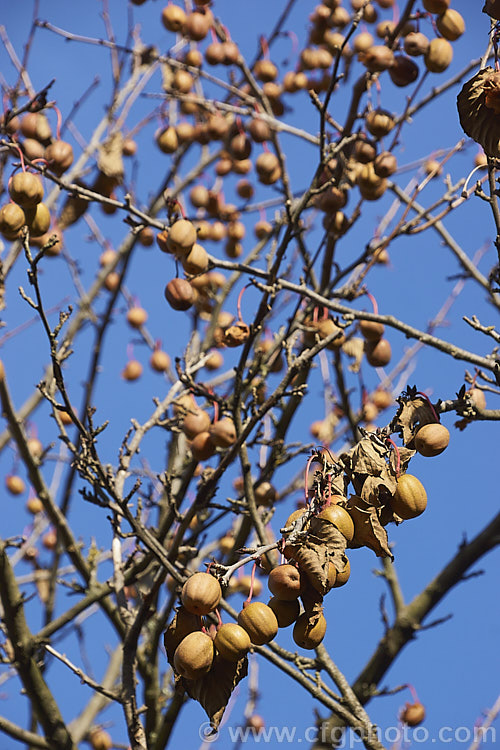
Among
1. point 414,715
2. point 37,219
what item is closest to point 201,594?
point 37,219

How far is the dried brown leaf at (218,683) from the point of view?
166 cm

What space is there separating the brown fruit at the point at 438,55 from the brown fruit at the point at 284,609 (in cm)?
281

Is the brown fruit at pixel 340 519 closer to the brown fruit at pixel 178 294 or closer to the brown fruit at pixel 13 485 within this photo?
the brown fruit at pixel 178 294

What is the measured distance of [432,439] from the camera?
2.04 m

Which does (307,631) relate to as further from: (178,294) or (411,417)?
(178,294)

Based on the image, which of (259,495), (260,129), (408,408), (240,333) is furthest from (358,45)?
(408,408)

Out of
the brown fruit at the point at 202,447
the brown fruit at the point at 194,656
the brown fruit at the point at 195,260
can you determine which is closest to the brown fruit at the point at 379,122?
the brown fruit at the point at 195,260

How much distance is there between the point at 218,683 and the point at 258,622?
17 cm

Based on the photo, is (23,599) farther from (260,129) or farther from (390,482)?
(260,129)

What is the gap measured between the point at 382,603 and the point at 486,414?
1.93 metres

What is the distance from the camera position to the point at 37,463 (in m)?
3.71

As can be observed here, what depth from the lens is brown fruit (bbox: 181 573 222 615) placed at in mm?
1647

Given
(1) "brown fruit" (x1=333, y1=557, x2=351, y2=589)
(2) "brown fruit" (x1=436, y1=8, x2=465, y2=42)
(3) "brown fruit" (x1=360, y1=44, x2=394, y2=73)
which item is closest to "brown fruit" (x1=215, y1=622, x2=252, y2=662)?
(1) "brown fruit" (x1=333, y1=557, x2=351, y2=589)

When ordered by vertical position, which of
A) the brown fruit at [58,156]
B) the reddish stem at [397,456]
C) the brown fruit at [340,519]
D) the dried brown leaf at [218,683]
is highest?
the brown fruit at [58,156]
